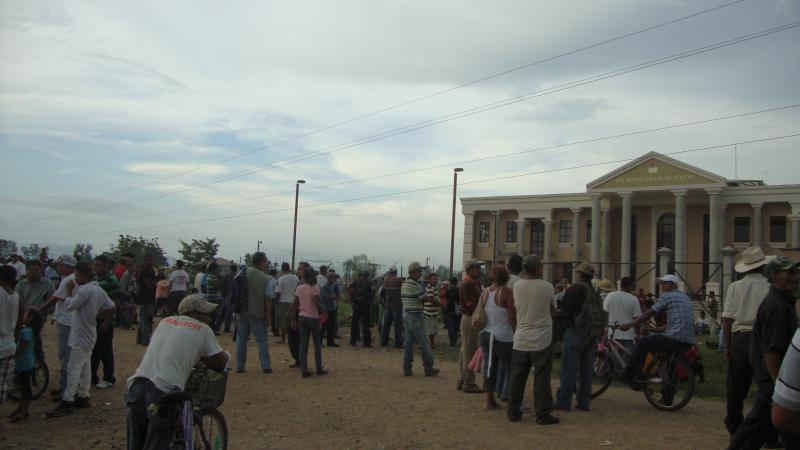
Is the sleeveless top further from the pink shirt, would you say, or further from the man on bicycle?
the pink shirt

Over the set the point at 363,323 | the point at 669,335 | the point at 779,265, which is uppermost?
the point at 779,265

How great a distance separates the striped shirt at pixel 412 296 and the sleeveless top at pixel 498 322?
251 centimetres

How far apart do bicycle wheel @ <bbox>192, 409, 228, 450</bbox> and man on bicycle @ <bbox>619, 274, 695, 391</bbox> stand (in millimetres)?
5702

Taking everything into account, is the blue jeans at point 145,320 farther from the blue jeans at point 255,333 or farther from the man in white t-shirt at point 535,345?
the man in white t-shirt at point 535,345

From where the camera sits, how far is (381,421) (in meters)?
7.76

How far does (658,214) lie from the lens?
40.6 metres

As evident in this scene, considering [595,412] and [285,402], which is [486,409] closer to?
[595,412]

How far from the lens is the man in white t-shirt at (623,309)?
9.86 m

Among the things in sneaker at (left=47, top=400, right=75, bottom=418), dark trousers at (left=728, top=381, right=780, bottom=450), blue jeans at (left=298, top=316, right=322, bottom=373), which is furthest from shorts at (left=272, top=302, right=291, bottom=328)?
dark trousers at (left=728, top=381, right=780, bottom=450)

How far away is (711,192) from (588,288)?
1248 inches

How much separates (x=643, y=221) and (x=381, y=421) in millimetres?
37395

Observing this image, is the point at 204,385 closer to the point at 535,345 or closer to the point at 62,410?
the point at 62,410

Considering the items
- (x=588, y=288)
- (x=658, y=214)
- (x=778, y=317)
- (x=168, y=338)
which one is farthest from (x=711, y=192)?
(x=168, y=338)

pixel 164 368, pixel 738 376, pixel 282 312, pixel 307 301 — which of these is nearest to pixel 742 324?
pixel 738 376
